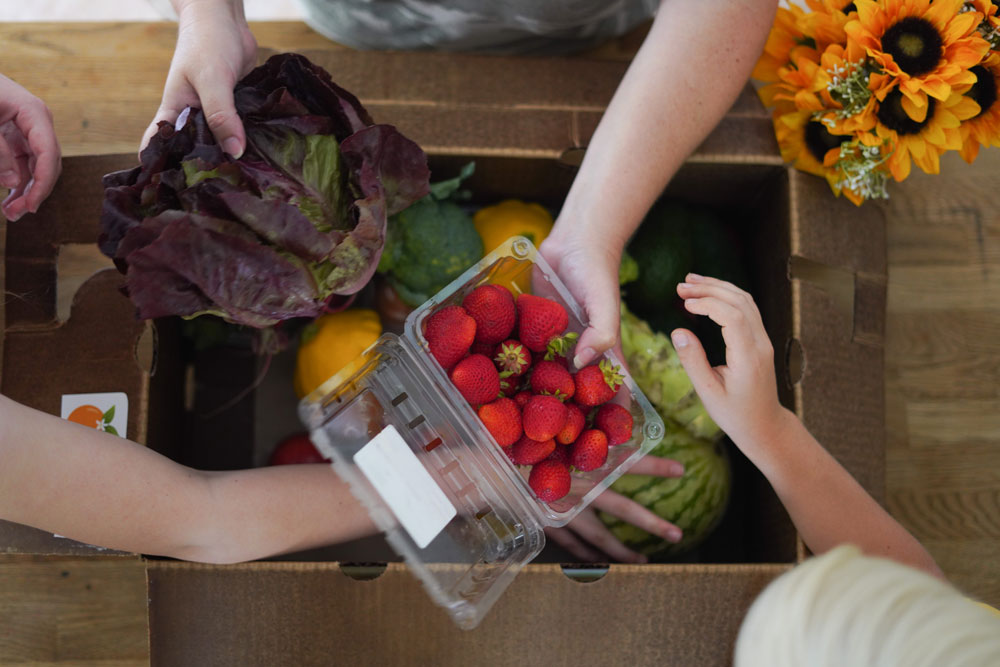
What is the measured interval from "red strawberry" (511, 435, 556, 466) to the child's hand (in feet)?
0.57

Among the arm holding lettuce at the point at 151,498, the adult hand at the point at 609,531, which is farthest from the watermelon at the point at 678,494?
the arm holding lettuce at the point at 151,498

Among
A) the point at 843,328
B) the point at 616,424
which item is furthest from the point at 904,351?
the point at 616,424

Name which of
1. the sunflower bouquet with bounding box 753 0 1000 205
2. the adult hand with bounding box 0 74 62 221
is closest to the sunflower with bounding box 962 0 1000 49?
the sunflower bouquet with bounding box 753 0 1000 205

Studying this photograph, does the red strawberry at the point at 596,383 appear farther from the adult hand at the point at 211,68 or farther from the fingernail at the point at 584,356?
the adult hand at the point at 211,68

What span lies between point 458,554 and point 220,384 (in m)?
0.50

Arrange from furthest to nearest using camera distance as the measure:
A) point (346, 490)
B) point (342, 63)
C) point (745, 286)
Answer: point (745, 286) → point (342, 63) → point (346, 490)

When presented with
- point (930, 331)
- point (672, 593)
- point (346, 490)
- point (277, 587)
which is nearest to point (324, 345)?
point (346, 490)

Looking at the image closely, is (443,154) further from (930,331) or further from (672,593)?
(930,331)

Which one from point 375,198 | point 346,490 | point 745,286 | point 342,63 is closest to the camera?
point 375,198

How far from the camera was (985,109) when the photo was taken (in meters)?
0.88

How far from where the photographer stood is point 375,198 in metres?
0.73

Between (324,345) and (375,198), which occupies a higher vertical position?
(375,198)

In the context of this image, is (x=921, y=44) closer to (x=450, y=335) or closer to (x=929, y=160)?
(x=929, y=160)

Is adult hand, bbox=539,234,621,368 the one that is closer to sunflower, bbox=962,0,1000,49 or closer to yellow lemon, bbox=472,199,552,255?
yellow lemon, bbox=472,199,552,255
